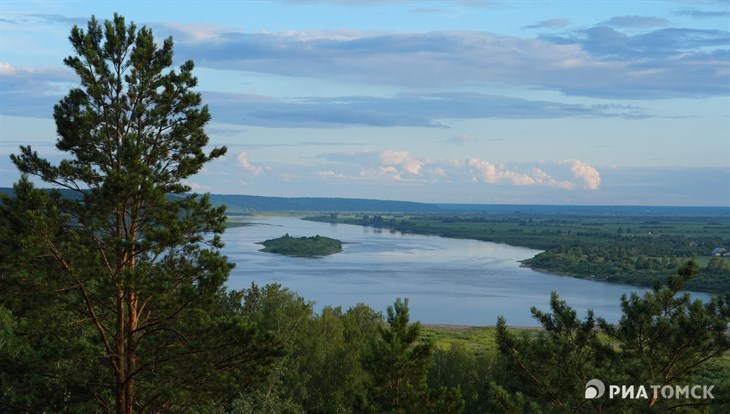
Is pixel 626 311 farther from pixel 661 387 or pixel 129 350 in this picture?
pixel 129 350

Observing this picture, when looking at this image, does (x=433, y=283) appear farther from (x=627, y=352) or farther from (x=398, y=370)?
(x=398, y=370)

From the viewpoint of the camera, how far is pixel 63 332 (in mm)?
13234

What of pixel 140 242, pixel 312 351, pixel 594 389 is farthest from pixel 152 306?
pixel 312 351

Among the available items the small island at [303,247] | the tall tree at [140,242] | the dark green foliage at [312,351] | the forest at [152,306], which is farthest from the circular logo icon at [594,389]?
the small island at [303,247]

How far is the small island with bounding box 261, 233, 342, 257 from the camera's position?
10050 centimetres

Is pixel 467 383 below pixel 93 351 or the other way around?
below

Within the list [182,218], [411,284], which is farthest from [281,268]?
[182,218]

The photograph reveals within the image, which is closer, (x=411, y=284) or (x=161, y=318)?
(x=161, y=318)

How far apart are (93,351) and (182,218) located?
291 centimetres

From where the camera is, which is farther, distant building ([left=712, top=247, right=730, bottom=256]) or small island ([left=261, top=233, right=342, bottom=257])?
distant building ([left=712, top=247, right=730, bottom=256])

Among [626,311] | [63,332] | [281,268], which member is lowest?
[281,268]

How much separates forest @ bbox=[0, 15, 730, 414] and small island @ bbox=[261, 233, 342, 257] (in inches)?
3334

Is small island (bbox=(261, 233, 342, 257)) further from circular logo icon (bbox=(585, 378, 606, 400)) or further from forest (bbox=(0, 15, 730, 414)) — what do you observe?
circular logo icon (bbox=(585, 378, 606, 400))

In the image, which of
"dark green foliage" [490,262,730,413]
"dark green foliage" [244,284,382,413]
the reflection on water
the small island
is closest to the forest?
"dark green foliage" [490,262,730,413]
